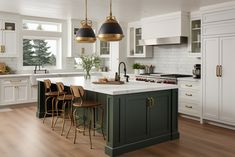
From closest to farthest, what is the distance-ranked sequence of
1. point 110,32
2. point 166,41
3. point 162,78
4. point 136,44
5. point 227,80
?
point 110,32
point 227,80
point 162,78
point 166,41
point 136,44

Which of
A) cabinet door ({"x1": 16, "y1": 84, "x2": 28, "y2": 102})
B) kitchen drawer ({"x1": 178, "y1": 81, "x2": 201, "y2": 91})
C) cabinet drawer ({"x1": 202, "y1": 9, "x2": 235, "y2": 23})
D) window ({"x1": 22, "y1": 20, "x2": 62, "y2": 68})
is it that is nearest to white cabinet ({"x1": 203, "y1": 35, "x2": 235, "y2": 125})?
kitchen drawer ({"x1": 178, "y1": 81, "x2": 201, "y2": 91})

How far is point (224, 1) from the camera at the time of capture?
5.00m

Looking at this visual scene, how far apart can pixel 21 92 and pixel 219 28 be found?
16.9 feet

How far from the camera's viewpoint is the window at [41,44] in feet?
25.5

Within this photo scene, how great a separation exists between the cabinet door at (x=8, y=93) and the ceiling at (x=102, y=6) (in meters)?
1.98

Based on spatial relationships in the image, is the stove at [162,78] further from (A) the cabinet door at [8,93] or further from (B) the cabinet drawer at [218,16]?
(A) the cabinet door at [8,93]

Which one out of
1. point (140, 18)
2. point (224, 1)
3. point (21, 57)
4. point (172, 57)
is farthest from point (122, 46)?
point (224, 1)

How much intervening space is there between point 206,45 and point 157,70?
2.37m

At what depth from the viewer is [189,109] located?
5906mm

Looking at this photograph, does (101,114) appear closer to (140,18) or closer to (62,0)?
(62,0)

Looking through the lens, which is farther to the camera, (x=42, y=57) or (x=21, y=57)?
(x=42, y=57)

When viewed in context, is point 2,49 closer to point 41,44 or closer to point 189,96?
point 41,44

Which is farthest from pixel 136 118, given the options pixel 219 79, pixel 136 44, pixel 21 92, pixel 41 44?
pixel 41 44

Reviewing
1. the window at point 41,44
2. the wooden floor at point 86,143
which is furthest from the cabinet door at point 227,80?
the window at point 41,44
